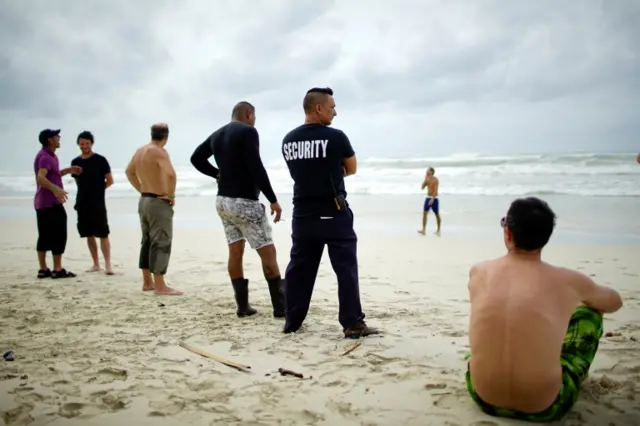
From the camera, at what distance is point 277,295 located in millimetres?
4777

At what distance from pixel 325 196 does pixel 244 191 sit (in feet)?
3.11

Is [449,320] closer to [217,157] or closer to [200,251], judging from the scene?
[217,157]

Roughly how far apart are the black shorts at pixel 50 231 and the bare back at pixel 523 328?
597cm

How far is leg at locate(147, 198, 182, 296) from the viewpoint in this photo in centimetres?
580

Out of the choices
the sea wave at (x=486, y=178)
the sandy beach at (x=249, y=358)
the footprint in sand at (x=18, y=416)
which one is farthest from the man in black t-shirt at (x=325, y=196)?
the sea wave at (x=486, y=178)

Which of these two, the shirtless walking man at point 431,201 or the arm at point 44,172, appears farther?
the shirtless walking man at point 431,201

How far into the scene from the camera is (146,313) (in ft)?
16.3

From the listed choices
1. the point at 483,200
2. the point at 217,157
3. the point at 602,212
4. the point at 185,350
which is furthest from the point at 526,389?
the point at 483,200

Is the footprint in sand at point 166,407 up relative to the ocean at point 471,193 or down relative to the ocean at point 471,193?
down

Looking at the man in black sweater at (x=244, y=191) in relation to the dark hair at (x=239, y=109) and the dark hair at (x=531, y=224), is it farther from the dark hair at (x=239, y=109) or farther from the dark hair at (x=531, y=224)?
the dark hair at (x=531, y=224)

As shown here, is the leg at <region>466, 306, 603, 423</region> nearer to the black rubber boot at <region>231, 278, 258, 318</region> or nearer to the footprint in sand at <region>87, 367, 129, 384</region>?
the footprint in sand at <region>87, 367, 129, 384</region>

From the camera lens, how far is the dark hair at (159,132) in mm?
5883

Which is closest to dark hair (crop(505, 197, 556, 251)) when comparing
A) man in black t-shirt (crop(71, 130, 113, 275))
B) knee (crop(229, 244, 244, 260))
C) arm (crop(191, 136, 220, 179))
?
knee (crop(229, 244, 244, 260))

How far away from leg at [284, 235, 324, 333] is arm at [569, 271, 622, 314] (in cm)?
206
